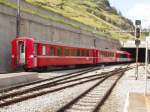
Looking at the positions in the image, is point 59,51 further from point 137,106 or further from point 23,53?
point 137,106

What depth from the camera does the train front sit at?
108ft

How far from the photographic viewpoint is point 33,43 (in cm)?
3275

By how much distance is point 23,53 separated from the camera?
33406mm

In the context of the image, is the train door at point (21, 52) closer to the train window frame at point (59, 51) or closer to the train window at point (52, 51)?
the train window at point (52, 51)

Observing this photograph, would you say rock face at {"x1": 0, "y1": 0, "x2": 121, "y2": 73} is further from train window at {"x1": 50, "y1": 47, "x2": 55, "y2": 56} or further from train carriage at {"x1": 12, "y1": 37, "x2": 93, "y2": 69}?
train window at {"x1": 50, "y1": 47, "x2": 55, "y2": 56}

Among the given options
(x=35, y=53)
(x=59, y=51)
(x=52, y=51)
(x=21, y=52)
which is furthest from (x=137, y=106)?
(x=59, y=51)

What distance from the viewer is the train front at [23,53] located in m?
32.8

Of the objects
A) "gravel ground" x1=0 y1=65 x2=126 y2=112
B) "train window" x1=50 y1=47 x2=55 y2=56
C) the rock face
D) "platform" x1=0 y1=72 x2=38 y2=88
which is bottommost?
"gravel ground" x1=0 y1=65 x2=126 y2=112

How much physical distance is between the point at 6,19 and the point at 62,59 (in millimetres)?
7740

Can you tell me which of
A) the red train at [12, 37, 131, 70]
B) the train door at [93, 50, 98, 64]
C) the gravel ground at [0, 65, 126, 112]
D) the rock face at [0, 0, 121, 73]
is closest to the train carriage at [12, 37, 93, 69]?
the red train at [12, 37, 131, 70]

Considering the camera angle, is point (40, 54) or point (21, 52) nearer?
point (21, 52)

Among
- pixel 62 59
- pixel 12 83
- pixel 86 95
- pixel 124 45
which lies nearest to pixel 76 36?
pixel 62 59

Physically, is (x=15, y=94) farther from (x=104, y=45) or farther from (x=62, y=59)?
(x=104, y=45)

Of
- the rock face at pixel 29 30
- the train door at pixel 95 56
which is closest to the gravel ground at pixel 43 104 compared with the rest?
the rock face at pixel 29 30
